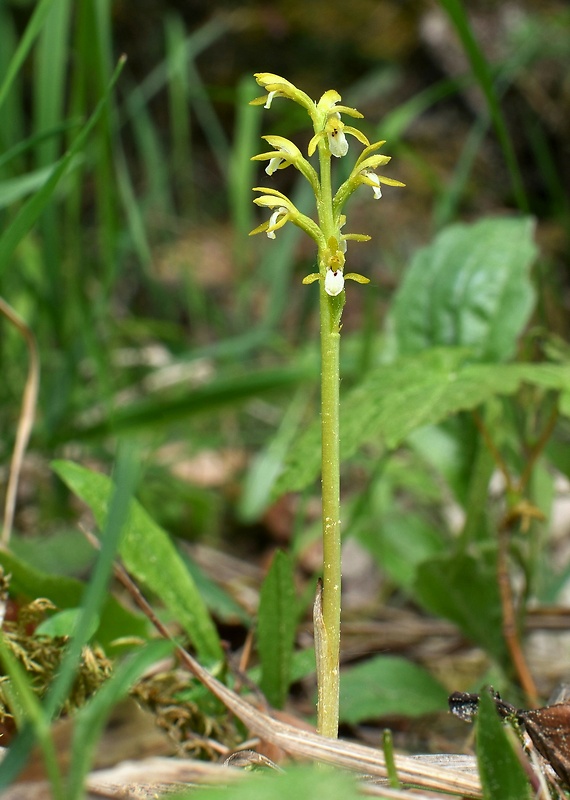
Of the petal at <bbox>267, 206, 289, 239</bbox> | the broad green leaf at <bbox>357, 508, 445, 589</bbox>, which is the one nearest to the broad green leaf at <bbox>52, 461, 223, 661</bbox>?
the petal at <bbox>267, 206, 289, 239</bbox>

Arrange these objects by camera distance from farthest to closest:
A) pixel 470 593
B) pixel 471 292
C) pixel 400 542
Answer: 1. pixel 400 542
2. pixel 471 292
3. pixel 470 593

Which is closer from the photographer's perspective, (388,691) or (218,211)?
(388,691)

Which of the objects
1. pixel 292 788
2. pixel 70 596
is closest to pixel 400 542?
pixel 70 596

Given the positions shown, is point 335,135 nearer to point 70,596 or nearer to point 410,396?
point 410,396

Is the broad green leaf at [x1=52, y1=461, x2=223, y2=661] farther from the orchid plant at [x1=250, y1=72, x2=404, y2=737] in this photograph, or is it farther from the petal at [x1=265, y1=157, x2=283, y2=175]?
the petal at [x1=265, y1=157, x2=283, y2=175]

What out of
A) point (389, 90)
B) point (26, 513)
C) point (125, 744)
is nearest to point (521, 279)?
point (125, 744)

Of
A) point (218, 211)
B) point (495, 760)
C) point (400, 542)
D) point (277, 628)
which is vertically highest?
point (218, 211)

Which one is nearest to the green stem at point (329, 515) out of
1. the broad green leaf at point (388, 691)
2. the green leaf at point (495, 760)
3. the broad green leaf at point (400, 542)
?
the green leaf at point (495, 760)
